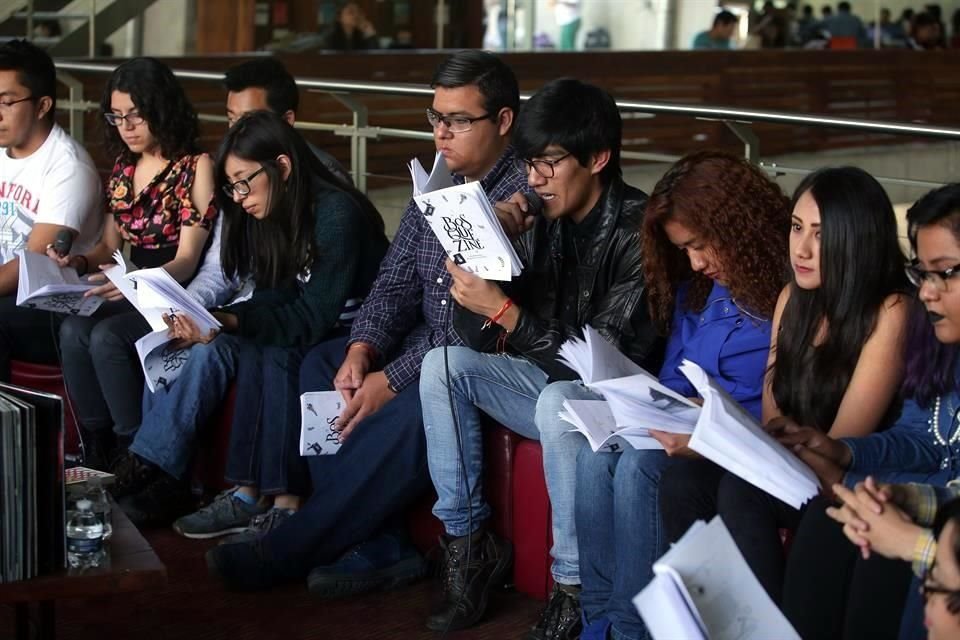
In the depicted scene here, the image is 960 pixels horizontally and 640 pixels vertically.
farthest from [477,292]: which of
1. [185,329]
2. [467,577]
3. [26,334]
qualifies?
[26,334]

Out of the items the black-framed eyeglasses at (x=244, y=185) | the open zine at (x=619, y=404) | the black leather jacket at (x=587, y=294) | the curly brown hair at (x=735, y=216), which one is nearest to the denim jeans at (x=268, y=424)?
the black-framed eyeglasses at (x=244, y=185)

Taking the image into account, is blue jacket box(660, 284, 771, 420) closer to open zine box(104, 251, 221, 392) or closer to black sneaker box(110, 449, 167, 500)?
open zine box(104, 251, 221, 392)

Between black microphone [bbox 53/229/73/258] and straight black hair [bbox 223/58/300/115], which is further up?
straight black hair [bbox 223/58/300/115]

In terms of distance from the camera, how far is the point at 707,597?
1.93m

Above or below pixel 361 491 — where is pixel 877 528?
above

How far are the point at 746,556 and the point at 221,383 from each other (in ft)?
5.98

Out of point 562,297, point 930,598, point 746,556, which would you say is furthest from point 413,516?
point 930,598

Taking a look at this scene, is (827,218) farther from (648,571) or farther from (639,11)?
(639,11)

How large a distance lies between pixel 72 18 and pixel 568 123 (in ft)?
25.5

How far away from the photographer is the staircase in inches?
392

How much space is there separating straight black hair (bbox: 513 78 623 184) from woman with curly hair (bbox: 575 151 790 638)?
0.21 m

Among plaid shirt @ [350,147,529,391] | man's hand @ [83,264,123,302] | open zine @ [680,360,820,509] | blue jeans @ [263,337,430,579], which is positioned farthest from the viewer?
man's hand @ [83,264,123,302]

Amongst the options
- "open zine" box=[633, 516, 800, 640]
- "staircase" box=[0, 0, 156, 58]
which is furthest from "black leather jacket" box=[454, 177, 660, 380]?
"staircase" box=[0, 0, 156, 58]

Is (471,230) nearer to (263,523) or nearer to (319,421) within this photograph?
(319,421)
